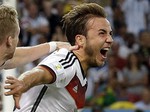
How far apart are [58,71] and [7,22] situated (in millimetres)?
439

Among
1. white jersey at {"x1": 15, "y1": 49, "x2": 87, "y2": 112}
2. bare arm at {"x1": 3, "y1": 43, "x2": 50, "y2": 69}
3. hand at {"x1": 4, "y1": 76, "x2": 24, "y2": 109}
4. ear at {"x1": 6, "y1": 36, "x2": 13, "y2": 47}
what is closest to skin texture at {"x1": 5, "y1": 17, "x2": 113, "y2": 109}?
white jersey at {"x1": 15, "y1": 49, "x2": 87, "y2": 112}

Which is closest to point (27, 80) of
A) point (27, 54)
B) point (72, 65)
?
point (72, 65)

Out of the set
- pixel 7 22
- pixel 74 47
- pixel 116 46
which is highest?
pixel 7 22

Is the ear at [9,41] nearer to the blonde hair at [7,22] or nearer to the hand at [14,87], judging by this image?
the blonde hair at [7,22]

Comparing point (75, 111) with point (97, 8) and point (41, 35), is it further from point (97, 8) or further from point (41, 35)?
point (41, 35)

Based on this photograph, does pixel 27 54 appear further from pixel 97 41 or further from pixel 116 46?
pixel 116 46

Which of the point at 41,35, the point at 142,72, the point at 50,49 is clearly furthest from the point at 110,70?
the point at 50,49

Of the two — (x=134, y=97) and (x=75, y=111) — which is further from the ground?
(x=75, y=111)


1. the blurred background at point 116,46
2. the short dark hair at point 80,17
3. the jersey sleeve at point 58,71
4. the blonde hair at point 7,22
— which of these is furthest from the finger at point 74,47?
the blurred background at point 116,46

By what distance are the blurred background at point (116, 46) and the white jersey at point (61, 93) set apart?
4728 mm

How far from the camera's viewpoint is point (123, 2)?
432 inches

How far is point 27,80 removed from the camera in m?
3.26

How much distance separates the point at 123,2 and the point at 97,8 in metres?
6.94

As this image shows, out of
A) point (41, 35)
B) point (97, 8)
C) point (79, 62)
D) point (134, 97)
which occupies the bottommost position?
point (134, 97)
